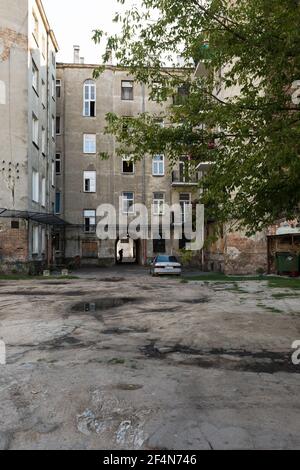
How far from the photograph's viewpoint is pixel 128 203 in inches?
1405

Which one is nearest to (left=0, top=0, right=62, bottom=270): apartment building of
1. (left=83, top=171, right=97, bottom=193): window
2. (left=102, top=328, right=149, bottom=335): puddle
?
(left=83, top=171, right=97, bottom=193): window

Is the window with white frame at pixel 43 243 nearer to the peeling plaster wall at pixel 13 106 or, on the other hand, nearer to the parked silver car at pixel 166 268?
the peeling plaster wall at pixel 13 106

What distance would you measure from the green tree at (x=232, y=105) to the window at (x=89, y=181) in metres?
27.6

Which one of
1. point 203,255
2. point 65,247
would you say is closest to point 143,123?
point 203,255

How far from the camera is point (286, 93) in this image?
7.07m

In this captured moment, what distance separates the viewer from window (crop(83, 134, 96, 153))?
35719 mm

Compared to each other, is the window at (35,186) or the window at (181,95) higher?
the window at (35,186)

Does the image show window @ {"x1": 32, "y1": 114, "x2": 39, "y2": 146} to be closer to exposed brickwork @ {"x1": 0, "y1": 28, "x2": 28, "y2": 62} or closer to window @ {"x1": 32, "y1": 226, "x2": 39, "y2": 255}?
exposed brickwork @ {"x1": 0, "y1": 28, "x2": 28, "y2": 62}

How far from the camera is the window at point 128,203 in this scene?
35.4 meters

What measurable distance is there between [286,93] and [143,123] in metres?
2.58

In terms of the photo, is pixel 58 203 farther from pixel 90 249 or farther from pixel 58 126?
pixel 58 126

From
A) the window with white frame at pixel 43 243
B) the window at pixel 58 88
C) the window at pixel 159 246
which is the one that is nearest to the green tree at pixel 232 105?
the window with white frame at pixel 43 243

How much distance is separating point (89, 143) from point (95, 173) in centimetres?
266

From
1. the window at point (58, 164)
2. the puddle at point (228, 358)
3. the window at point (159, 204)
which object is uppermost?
the window at point (58, 164)
